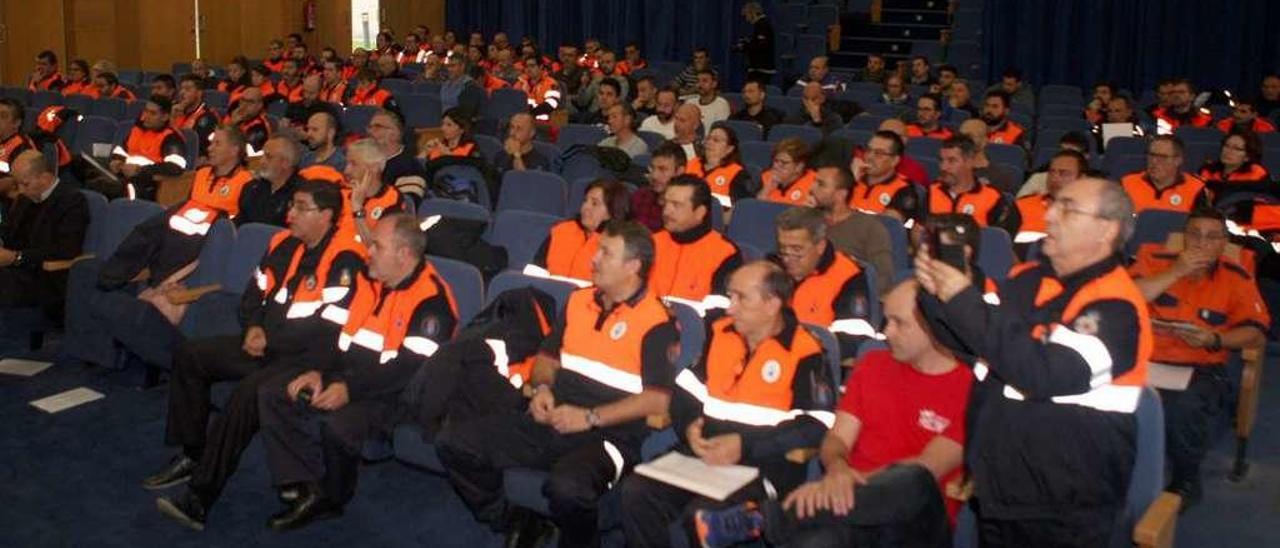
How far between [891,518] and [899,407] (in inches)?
15.2

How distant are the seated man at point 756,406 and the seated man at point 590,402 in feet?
0.84

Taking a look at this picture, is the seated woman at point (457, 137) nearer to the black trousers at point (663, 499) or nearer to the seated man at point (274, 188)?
the seated man at point (274, 188)

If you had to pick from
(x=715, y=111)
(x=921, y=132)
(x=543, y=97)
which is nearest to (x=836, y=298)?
(x=921, y=132)

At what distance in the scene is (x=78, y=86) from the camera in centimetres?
1275

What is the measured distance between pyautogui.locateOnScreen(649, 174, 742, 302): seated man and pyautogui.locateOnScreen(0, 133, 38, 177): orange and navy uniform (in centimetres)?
482

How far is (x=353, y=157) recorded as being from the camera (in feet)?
20.1

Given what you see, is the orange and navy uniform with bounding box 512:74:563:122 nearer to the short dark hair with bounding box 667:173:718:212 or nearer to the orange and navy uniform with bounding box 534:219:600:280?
the orange and navy uniform with bounding box 534:219:600:280

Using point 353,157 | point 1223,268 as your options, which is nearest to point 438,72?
point 353,157

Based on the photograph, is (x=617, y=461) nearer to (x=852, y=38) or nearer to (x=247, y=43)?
(x=852, y=38)

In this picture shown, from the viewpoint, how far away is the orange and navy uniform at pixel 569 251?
536cm

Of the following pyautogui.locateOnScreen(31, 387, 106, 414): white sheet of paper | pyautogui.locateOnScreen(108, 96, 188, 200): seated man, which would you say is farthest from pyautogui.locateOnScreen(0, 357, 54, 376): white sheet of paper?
pyautogui.locateOnScreen(108, 96, 188, 200): seated man

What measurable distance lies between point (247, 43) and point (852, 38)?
8.51m

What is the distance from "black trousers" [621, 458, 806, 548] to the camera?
3600 mm

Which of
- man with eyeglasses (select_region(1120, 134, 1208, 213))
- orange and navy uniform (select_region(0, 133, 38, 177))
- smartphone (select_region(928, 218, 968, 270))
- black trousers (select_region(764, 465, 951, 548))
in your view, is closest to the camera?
smartphone (select_region(928, 218, 968, 270))
